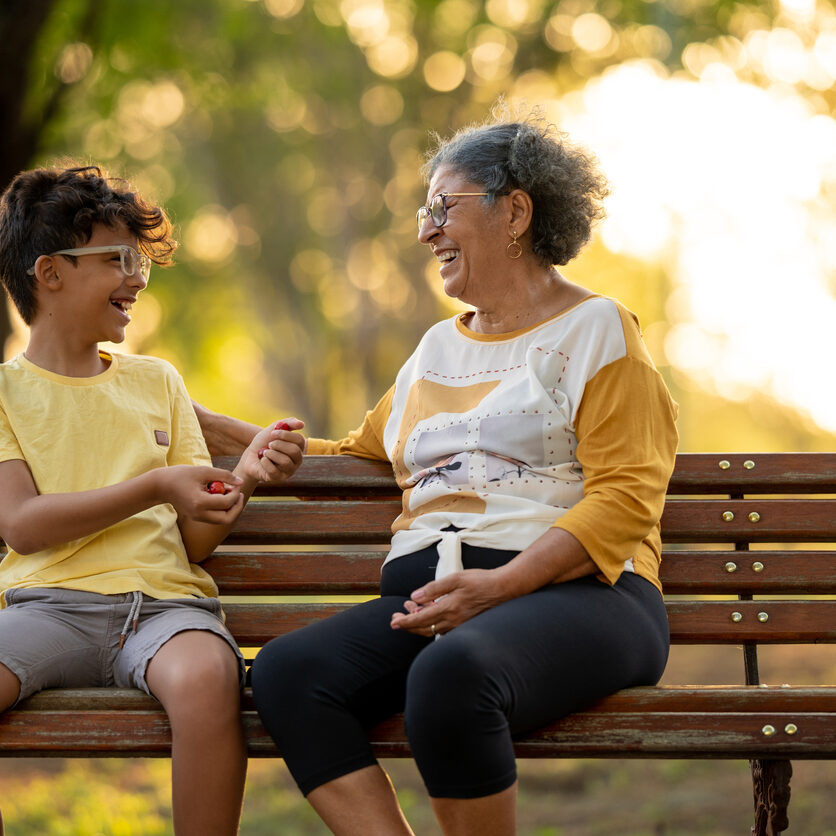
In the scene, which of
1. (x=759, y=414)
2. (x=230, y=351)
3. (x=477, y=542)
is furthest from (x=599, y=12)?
(x=759, y=414)

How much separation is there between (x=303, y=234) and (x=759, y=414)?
19.2m

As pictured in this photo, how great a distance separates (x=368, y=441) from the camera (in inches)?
134

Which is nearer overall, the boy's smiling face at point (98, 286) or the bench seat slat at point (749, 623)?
the boy's smiling face at point (98, 286)

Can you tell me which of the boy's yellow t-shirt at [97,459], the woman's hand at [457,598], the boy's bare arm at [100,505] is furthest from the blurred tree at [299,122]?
the woman's hand at [457,598]

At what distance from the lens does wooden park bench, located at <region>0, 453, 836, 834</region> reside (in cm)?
252

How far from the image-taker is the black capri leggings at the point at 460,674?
7.54 ft

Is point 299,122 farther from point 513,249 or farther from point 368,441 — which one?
point 513,249

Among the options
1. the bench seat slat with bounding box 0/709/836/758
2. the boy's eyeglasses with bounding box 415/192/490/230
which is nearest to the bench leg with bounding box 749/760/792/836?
the bench seat slat with bounding box 0/709/836/758

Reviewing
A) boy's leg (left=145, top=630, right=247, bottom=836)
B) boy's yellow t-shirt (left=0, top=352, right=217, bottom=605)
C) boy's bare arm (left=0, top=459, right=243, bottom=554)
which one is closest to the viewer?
boy's leg (left=145, top=630, right=247, bottom=836)

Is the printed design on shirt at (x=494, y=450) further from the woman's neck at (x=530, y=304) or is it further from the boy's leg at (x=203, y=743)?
the boy's leg at (x=203, y=743)

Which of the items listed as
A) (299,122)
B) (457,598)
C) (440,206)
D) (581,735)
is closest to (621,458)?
(457,598)

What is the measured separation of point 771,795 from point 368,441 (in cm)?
141

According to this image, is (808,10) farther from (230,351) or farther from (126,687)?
(230,351)

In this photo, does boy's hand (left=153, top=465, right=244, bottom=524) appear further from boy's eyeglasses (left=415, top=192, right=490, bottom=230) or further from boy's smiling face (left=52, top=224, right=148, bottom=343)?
boy's eyeglasses (left=415, top=192, right=490, bottom=230)
